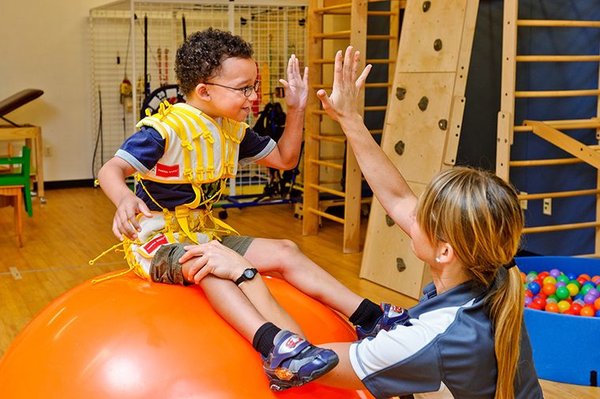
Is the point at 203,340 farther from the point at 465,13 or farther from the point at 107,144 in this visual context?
the point at 107,144

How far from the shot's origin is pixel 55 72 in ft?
26.0

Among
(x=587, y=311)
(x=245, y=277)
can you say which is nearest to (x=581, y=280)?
(x=587, y=311)

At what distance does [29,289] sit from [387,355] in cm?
325

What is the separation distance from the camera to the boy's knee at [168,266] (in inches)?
79.2

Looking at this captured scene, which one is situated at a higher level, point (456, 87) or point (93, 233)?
point (456, 87)

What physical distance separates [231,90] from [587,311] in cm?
191

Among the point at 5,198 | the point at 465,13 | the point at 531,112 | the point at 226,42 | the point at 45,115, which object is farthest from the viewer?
the point at 45,115

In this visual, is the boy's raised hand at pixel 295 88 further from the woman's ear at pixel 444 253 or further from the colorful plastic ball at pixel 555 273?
the colorful plastic ball at pixel 555 273

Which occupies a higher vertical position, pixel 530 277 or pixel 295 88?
pixel 295 88

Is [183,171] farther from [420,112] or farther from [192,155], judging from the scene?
[420,112]

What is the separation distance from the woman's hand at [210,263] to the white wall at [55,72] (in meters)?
6.38

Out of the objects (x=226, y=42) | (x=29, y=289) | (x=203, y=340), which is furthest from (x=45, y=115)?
(x=203, y=340)

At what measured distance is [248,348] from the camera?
1.80m

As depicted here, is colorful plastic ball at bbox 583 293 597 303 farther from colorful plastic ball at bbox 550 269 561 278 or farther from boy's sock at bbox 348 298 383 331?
boy's sock at bbox 348 298 383 331
